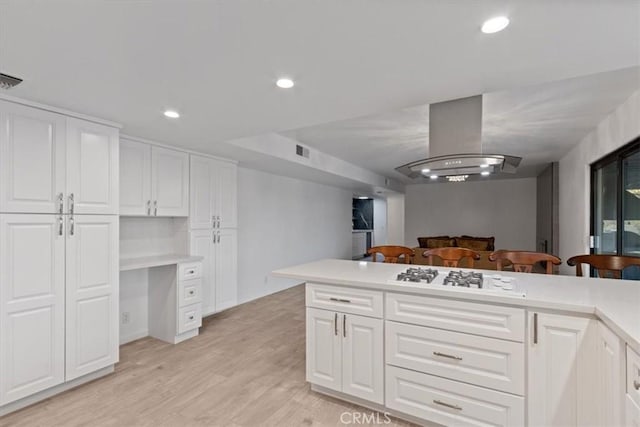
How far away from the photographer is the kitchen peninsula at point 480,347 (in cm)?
149

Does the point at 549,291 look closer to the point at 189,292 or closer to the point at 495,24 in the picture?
the point at 495,24

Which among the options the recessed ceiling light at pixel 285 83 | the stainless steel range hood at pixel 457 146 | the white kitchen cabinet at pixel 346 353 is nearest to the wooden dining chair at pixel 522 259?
the stainless steel range hood at pixel 457 146

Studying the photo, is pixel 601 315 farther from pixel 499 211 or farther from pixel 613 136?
pixel 499 211

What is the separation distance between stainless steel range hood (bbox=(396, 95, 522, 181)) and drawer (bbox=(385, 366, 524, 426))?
1385 mm

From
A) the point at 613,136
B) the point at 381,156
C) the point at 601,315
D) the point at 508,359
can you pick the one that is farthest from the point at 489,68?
the point at 381,156

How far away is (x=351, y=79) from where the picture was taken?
1.94 metres

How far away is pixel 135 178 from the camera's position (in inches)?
131

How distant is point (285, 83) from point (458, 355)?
2.00m

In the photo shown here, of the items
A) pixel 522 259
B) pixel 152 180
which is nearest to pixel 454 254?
pixel 522 259

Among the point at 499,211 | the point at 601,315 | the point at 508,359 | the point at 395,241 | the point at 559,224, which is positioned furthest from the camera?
the point at 395,241

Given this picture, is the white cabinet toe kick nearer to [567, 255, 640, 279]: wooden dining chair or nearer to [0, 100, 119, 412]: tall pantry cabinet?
[567, 255, 640, 279]: wooden dining chair

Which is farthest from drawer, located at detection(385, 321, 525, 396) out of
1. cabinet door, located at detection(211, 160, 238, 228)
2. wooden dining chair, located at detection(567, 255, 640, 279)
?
cabinet door, located at detection(211, 160, 238, 228)

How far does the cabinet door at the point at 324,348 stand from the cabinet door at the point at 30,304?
1954mm

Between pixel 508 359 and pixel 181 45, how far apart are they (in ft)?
7.90
